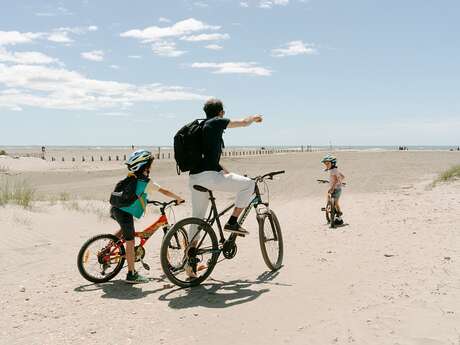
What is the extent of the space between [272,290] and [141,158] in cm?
235

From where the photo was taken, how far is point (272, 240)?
6.90m

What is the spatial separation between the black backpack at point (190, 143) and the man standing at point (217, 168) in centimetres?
7

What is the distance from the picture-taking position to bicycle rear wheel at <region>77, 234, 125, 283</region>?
6.48m

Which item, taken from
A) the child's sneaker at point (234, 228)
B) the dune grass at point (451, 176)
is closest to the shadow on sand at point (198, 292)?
the child's sneaker at point (234, 228)

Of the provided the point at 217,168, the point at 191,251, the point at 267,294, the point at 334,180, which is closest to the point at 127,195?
the point at 191,251

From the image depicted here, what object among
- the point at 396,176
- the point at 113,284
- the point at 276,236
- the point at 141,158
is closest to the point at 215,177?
the point at 141,158

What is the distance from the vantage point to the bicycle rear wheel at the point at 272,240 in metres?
6.71

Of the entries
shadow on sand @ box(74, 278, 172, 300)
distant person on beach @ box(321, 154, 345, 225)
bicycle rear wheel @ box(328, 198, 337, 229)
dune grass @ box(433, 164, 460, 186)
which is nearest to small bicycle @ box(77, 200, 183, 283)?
shadow on sand @ box(74, 278, 172, 300)

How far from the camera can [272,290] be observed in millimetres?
5859

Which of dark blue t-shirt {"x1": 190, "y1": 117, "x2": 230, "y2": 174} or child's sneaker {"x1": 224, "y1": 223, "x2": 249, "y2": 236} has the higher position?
dark blue t-shirt {"x1": 190, "y1": 117, "x2": 230, "y2": 174}

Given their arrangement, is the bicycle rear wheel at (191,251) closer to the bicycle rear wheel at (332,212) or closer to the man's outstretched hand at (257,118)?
the man's outstretched hand at (257,118)

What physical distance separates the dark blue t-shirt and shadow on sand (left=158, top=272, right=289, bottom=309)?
1.51 m

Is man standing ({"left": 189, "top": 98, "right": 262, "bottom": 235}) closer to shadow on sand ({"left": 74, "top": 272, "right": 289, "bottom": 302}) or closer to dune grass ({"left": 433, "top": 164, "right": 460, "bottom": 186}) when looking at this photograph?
shadow on sand ({"left": 74, "top": 272, "right": 289, "bottom": 302})

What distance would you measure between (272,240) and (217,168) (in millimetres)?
1485
